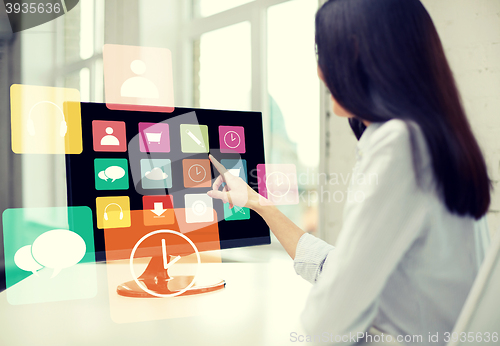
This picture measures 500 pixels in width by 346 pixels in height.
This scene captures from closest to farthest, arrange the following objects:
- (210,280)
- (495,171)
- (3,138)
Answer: (210,280), (495,171), (3,138)

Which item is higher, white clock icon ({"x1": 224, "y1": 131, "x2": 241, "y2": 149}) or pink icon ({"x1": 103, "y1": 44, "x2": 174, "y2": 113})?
pink icon ({"x1": 103, "y1": 44, "x2": 174, "y2": 113})

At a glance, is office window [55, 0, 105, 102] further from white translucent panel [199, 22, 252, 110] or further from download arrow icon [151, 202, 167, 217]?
download arrow icon [151, 202, 167, 217]

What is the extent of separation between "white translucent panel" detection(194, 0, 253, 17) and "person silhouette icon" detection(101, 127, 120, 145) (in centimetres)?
179

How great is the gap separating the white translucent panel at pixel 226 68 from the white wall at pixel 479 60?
47.0 inches

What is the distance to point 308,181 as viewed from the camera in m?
2.04

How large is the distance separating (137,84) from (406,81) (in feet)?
2.03

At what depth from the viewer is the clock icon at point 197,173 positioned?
89cm

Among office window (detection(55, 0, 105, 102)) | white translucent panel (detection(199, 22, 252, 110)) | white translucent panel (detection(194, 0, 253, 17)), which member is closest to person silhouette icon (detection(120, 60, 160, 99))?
white translucent panel (detection(199, 22, 252, 110))

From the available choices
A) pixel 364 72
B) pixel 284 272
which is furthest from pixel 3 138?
pixel 364 72

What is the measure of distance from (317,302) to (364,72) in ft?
1.00

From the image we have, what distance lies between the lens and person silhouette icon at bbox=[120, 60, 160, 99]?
0.87m

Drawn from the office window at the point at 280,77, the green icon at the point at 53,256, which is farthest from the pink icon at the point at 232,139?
the office window at the point at 280,77

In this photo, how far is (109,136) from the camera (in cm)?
85

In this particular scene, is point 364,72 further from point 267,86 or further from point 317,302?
point 267,86
